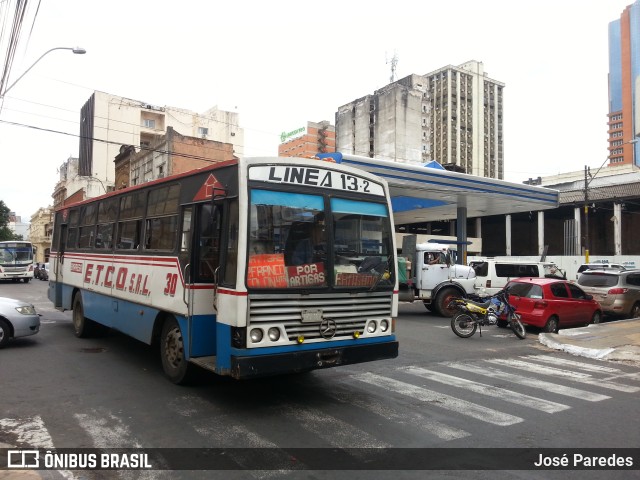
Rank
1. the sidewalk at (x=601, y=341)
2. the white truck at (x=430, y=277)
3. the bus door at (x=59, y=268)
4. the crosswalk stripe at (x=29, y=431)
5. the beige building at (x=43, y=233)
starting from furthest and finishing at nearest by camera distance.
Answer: the beige building at (x=43, y=233)
the white truck at (x=430, y=277)
the bus door at (x=59, y=268)
the sidewalk at (x=601, y=341)
the crosswalk stripe at (x=29, y=431)

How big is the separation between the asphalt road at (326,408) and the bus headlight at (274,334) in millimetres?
958

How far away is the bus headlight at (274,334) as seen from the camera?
5605mm

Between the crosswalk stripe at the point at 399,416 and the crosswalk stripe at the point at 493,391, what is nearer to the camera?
the crosswalk stripe at the point at 399,416

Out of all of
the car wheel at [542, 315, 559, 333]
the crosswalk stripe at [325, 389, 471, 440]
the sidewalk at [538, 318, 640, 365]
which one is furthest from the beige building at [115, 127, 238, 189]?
the crosswalk stripe at [325, 389, 471, 440]

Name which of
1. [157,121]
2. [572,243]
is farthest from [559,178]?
[157,121]

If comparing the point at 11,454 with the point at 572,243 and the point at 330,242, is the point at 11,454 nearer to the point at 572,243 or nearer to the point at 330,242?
the point at 330,242

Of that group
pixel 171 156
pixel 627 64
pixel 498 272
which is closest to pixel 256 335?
pixel 498 272

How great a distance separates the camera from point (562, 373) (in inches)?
338

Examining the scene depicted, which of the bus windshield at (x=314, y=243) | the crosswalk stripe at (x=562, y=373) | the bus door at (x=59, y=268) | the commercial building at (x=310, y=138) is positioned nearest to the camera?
the bus windshield at (x=314, y=243)

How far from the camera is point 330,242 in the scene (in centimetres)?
611

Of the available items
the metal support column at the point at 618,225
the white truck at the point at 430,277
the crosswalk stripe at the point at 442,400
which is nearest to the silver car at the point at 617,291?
the white truck at the point at 430,277

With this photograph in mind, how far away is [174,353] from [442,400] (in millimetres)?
3854

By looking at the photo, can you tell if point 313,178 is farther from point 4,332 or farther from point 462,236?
point 462,236

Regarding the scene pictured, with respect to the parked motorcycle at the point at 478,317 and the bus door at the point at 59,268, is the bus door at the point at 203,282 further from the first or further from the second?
the parked motorcycle at the point at 478,317
